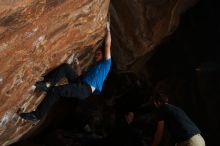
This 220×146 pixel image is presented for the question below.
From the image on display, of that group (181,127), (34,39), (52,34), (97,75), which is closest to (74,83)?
(97,75)

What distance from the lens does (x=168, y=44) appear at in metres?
12.8

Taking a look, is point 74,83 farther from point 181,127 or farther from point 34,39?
point 181,127

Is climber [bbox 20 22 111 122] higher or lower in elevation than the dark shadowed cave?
higher

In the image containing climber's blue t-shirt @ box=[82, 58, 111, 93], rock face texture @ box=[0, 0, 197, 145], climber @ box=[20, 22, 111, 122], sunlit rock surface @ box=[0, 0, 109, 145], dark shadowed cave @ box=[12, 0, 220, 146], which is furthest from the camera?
dark shadowed cave @ box=[12, 0, 220, 146]

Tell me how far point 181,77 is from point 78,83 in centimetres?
634

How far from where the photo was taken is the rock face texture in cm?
578

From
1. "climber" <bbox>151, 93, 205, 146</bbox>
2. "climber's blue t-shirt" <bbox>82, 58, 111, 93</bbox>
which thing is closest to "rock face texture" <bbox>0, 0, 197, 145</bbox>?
"climber's blue t-shirt" <bbox>82, 58, 111, 93</bbox>

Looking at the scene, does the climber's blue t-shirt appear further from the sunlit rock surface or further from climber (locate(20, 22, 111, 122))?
the sunlit rock surface

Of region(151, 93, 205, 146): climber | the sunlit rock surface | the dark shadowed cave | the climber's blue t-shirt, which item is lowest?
the dark shadowed cave

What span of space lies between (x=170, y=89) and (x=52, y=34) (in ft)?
21.7

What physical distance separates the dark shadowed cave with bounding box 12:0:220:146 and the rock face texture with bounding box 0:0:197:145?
113 cm

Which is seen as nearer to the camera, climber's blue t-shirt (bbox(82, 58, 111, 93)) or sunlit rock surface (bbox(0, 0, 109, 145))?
sunlit rock surface (bbox(0, 0, 109, 145))

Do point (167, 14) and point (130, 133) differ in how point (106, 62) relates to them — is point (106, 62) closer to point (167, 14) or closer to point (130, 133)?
point (130, 133)

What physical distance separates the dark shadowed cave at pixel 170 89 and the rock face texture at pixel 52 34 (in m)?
1.13
